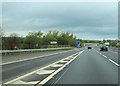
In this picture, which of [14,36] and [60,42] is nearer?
[14,36]

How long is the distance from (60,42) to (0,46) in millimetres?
90872

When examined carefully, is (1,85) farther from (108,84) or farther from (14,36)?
(14,36)

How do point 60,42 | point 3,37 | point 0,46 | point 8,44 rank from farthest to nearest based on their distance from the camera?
point 60,42 → point 3,37 → point 8,44 → point 0,46

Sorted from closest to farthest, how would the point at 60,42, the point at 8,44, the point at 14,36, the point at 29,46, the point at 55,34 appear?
1. the point at 8,44
2. the point at 14,36
3. the point at 29,46
4. the point at 60,42
5. the point at 55,34

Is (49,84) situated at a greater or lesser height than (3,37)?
lesser

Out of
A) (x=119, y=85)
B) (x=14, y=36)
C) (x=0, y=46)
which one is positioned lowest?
(x=119, y=85)

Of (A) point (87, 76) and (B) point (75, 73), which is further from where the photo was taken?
(B) point (75, 73)

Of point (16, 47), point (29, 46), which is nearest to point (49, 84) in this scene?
point (16, 47)

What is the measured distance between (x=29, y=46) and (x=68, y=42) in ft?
274

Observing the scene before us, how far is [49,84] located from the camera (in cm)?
599

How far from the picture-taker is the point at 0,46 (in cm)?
2300

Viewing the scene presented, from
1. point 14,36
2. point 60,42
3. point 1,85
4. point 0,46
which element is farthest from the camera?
point 60,42

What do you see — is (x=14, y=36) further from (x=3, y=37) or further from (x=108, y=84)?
(x=108, y=84)

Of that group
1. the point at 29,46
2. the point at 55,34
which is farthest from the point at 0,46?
the point at 55,34
